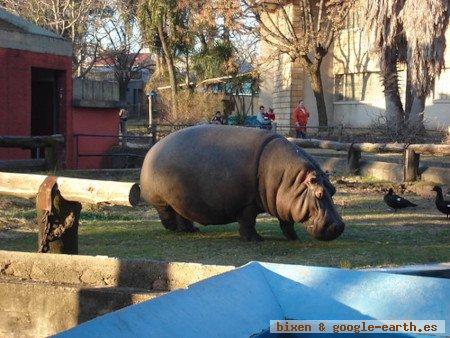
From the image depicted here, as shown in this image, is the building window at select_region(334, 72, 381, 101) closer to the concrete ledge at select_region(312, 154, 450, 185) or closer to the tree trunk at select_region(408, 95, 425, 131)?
the tree trunk at select_region(408, 95, 425, 131)

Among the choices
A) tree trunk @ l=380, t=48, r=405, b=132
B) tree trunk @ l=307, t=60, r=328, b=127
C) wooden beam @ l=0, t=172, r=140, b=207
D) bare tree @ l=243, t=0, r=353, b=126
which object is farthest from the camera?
tree trunk @ l=307, t=60, r=328, b=127

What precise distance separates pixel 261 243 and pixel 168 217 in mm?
1639

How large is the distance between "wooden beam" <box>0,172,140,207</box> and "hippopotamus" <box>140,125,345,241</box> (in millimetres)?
3470

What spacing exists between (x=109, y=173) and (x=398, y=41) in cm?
1315

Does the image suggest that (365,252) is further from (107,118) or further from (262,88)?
(262,88)

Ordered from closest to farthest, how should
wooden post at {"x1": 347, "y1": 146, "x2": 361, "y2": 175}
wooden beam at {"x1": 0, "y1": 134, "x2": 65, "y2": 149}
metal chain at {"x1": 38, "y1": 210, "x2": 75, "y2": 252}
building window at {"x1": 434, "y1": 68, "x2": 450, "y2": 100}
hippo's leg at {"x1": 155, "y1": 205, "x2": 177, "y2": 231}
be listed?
metal chain at {"x1": 38, "y1": 210, "x2": 75, "y2": 252} → hippo's leg at {"x1": 155, "y1": 205, "x2": 177, "y2": 231} → wooden beam at {"x1": 0, "y1": 134, "x2": 65, "y2": 149} → wooden post at {"x1": 347, "y1": 146, "x2": 361, "y2": 175} → building window at {"x1": 434, "y1": 68, "x2": 450, "y2": 100}

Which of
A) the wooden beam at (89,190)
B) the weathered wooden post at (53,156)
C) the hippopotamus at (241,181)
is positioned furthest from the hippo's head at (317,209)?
the weathered wooden post at (53,156)

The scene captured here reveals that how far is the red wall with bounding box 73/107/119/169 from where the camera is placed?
23734 millimetres

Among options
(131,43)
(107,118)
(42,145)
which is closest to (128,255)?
(42,145)

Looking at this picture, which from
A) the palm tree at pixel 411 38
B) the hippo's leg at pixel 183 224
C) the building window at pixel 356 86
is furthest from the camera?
the building window at pixel 356 86

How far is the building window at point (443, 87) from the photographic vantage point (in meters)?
33.9

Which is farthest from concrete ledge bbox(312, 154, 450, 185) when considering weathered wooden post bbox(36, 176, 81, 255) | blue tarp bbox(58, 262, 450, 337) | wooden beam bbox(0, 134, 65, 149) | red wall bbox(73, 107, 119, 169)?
blue tarp bbox(58, 262, 450, 337)

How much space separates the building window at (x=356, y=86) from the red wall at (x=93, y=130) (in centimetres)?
1687

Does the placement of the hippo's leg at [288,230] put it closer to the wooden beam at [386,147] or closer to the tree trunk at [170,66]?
the wooden beam at [386,147]
